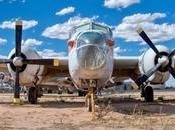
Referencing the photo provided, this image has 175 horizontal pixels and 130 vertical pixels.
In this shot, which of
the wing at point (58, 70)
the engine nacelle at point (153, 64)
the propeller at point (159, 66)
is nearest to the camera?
the propeller at point (159, 66)

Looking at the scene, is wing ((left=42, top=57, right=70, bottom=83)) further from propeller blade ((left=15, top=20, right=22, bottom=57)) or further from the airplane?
propeller blade ((left=15, top=20, right=22, bottom=57))

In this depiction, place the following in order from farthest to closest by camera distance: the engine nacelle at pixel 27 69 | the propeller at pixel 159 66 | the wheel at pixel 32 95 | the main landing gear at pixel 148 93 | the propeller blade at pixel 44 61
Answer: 1. the main landing gear at pixel 148 93
2. the wheel at pixel 32 95
3. the engine nacelle at pixel 27 69
4. the propeller at pixel 159 66
5. the propeller blade at pixel 44 61

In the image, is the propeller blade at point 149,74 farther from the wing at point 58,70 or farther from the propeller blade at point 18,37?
the propeller blade at point 18,37

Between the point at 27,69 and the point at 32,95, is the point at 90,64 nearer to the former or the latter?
the point at 27,69

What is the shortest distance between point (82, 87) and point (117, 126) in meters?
5.89

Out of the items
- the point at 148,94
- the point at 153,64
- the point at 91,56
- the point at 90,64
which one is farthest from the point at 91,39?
the point at 148,94

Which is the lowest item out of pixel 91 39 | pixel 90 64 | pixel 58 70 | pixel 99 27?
pixel 90 64

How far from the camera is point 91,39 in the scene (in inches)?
589

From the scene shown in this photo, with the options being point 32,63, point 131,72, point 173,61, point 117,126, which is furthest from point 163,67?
point 117,126

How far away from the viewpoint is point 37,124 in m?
11.6

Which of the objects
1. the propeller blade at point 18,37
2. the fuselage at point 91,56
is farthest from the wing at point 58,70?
the fuselage at point 91,56

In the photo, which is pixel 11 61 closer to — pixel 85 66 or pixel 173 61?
pixel 85 66

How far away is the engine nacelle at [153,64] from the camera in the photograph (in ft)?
66.0

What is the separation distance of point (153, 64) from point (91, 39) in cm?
599
